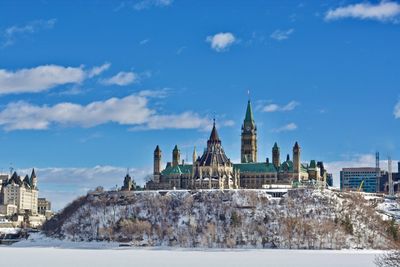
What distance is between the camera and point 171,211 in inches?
7520

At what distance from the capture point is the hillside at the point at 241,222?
6609 inches

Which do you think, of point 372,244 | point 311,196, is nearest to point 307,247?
point 372,244

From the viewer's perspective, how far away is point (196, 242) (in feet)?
562

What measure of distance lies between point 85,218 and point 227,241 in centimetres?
4411

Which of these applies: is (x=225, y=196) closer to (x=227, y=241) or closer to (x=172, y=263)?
(x=227, y=241)

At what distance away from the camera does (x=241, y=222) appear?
7067 inches

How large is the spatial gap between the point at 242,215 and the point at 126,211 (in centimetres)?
3004

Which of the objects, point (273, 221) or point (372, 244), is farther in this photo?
point (273, 221)

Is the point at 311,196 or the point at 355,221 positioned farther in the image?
the point at 311,196

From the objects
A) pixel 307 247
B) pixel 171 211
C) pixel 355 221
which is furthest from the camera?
pixel 171 211

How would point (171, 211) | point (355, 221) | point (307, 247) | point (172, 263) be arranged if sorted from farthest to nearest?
point (171, 211) < point (355, 221) < point (307, 247) < point (172, 263)

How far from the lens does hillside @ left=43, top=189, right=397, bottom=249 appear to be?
16788 centimetres

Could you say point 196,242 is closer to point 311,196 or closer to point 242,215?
point 242,215

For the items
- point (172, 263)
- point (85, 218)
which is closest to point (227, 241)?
point (85, 218)
